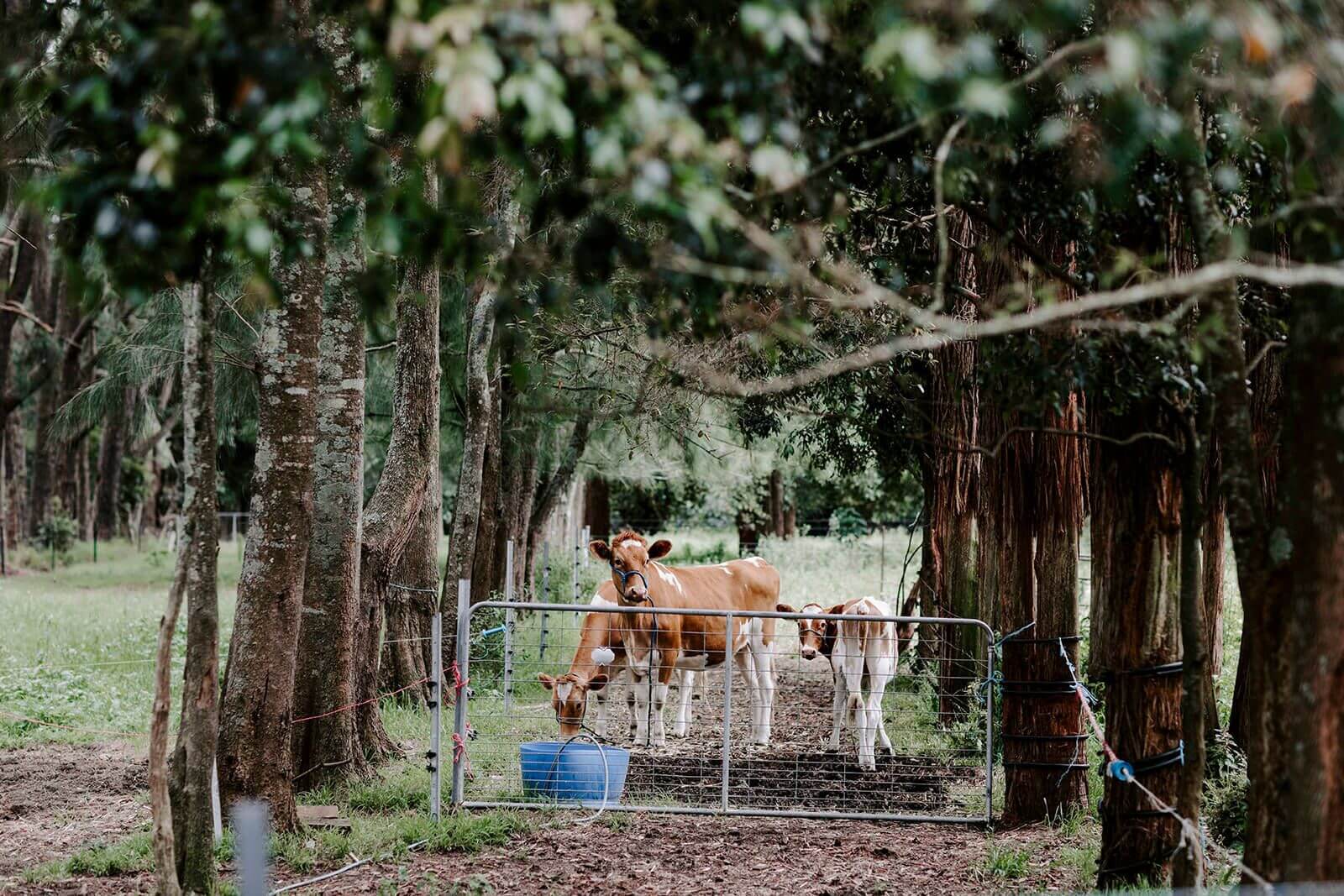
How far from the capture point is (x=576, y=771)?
26.7ft

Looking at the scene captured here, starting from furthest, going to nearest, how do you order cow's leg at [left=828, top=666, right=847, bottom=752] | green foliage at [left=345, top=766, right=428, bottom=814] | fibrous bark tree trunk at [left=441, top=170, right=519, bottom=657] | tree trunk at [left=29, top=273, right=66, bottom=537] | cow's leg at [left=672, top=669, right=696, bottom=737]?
tree trunk at [left=29, top=273, right=66, bottom=537] → fibrous bark tree trunk at [left=441, top=170, right=519, bottom=657] → cow's leg at [left=672, top=669, right=696, bottom=737] → cow's leg at [left=828, top=666, right=847, bottom=752] → green foliage at [left=345, top=766, right=428, bottom=814]

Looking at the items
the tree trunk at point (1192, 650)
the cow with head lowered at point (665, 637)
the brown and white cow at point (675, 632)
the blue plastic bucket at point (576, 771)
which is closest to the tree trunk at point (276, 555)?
Answer: the blue plastic bucket at point (576, 771)

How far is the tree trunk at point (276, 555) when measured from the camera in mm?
6684

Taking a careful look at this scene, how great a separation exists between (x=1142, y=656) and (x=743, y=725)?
6.98m

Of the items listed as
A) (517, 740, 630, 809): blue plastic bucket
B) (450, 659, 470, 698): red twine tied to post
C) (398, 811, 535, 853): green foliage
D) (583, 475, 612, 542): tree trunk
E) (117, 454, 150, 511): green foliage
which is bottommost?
(398, 811, 535, 853): green foliage

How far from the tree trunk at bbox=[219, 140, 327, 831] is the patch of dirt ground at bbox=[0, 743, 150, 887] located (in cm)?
116

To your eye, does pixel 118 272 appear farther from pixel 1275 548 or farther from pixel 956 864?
pixel 956 864

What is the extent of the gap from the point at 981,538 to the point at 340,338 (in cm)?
605

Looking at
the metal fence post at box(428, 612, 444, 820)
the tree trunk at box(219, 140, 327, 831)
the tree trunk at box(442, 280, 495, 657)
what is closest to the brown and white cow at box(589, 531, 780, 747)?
the tree trunk at box(442, 280, 495, 657)

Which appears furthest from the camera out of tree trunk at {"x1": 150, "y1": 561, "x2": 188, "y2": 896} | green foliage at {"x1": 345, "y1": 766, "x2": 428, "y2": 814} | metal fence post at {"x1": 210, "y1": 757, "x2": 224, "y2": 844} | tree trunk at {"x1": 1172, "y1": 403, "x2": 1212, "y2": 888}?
green foliage at {"x1": 345, "y1": 766, "x2": 428, "y2": 814}

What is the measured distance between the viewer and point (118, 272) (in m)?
3.48

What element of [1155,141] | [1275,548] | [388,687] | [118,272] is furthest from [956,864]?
[388,687]

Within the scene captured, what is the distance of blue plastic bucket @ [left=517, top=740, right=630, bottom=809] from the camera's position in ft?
26.7

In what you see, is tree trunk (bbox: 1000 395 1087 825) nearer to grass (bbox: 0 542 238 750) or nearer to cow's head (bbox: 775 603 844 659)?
cow's head (bbox: 775 603 844 659)
